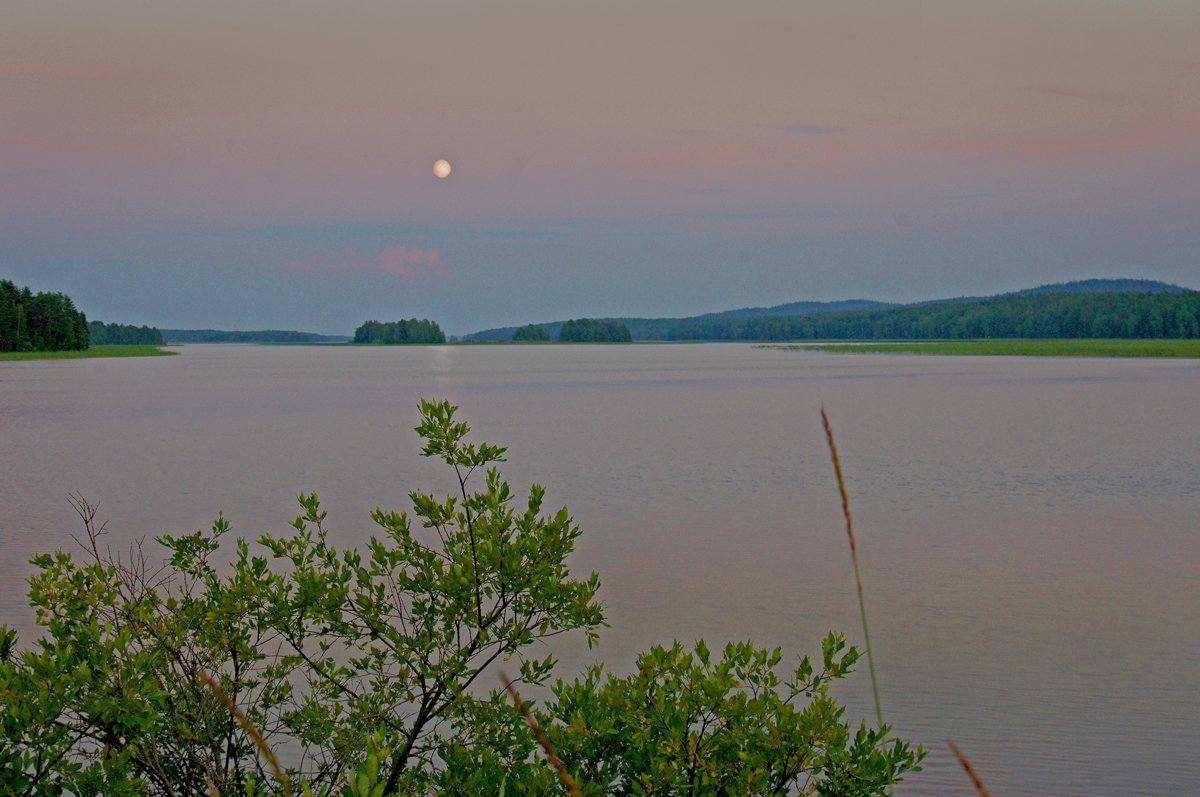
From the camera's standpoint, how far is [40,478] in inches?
908

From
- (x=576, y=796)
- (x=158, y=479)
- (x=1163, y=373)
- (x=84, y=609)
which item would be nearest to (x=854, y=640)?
(x=84, y=609)

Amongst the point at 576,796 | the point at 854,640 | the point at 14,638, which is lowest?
the point at 854,640

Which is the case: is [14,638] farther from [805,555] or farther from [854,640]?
[805,555]

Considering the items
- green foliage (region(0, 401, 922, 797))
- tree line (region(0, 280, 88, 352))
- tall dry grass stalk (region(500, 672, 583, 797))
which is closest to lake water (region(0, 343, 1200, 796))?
green foliage (region(0, 401, 922, 797))

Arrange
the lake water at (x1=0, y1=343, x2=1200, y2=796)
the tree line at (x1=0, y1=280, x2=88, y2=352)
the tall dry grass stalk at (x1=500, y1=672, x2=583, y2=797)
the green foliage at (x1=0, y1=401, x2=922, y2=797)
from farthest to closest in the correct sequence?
the tree line at (x1=0, y1=280, x2=88, y2=352)
the lake water at (x1=0, y1=343, x2=1200, y2=796)
the green foliage at (x1=0, y1=401, x2=922, y2=797)
the tall dry grass stalk at (x1=500, y1=672, x2=583, y2=797)

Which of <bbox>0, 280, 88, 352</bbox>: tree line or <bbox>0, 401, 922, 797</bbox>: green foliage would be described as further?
<bbox>0, 280, 88, 352</bbox>: tree line

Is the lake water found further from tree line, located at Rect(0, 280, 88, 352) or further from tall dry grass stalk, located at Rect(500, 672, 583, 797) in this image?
tree line, located at Rect(0, 280, 88, 352)

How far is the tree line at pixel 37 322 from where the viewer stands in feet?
365

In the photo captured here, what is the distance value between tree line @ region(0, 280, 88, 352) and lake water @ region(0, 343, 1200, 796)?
76842 mm

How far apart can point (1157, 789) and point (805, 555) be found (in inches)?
316

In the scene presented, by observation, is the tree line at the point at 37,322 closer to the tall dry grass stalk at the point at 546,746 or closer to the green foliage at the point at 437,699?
the green foliage at the point at 437,699

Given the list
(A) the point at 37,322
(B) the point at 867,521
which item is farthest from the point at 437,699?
(A) the point at 37,322

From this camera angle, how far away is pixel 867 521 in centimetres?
1808

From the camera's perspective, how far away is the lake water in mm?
9000
